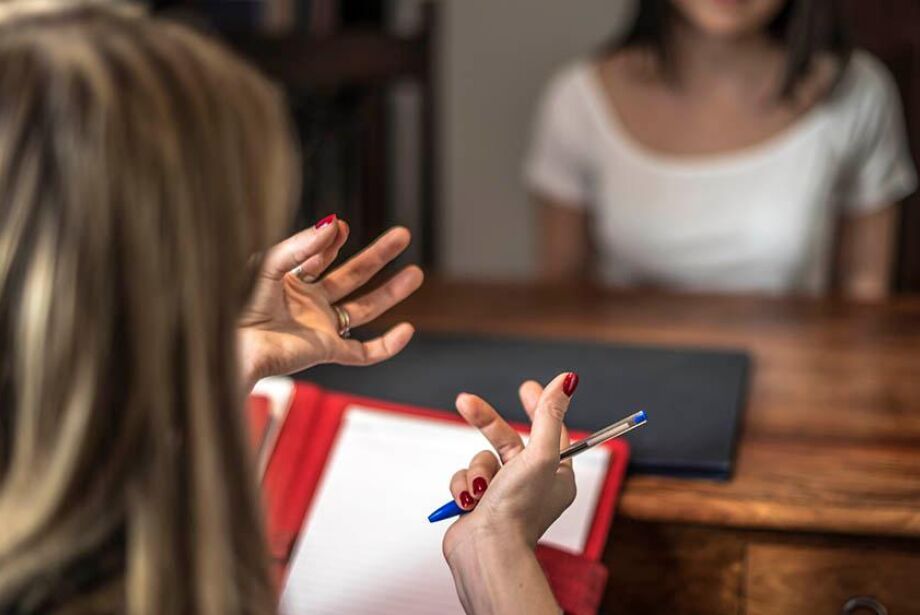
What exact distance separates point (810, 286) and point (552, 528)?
1.08 m

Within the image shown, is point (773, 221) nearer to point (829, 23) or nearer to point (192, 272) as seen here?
point (829, 23)

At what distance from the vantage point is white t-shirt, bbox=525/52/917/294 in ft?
6.14

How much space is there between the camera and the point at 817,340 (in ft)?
4.71

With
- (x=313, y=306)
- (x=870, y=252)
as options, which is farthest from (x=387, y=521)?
(x=870, y=252)

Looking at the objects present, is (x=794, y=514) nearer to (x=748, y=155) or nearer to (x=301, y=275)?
(x=301, y=275)

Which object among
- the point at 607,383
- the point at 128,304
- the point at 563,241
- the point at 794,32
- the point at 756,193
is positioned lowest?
the point at 563,241

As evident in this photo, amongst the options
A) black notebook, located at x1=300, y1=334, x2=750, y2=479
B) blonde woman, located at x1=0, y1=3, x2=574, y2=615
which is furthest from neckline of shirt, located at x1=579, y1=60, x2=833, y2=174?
blonde woman, located at x1=0, y1=3, x2=574, y2=615

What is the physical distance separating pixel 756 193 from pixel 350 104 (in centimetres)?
66

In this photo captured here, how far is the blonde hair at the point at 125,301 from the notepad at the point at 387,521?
1.13ft

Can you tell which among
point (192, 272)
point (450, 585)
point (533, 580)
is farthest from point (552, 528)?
point (192, 272)

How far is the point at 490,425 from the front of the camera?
34.3 inches

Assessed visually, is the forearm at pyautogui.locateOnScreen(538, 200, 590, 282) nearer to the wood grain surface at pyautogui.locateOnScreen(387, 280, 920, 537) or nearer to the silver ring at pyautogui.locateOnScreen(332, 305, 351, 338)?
the wood grain surface at pyautogui.locateOnScreen(387, 280, 920, 537)

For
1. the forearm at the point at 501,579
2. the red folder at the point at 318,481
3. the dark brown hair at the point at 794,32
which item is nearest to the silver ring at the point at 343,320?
the red folder at the point at 318,481

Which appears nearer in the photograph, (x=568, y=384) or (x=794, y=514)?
(x=568, y=384)
